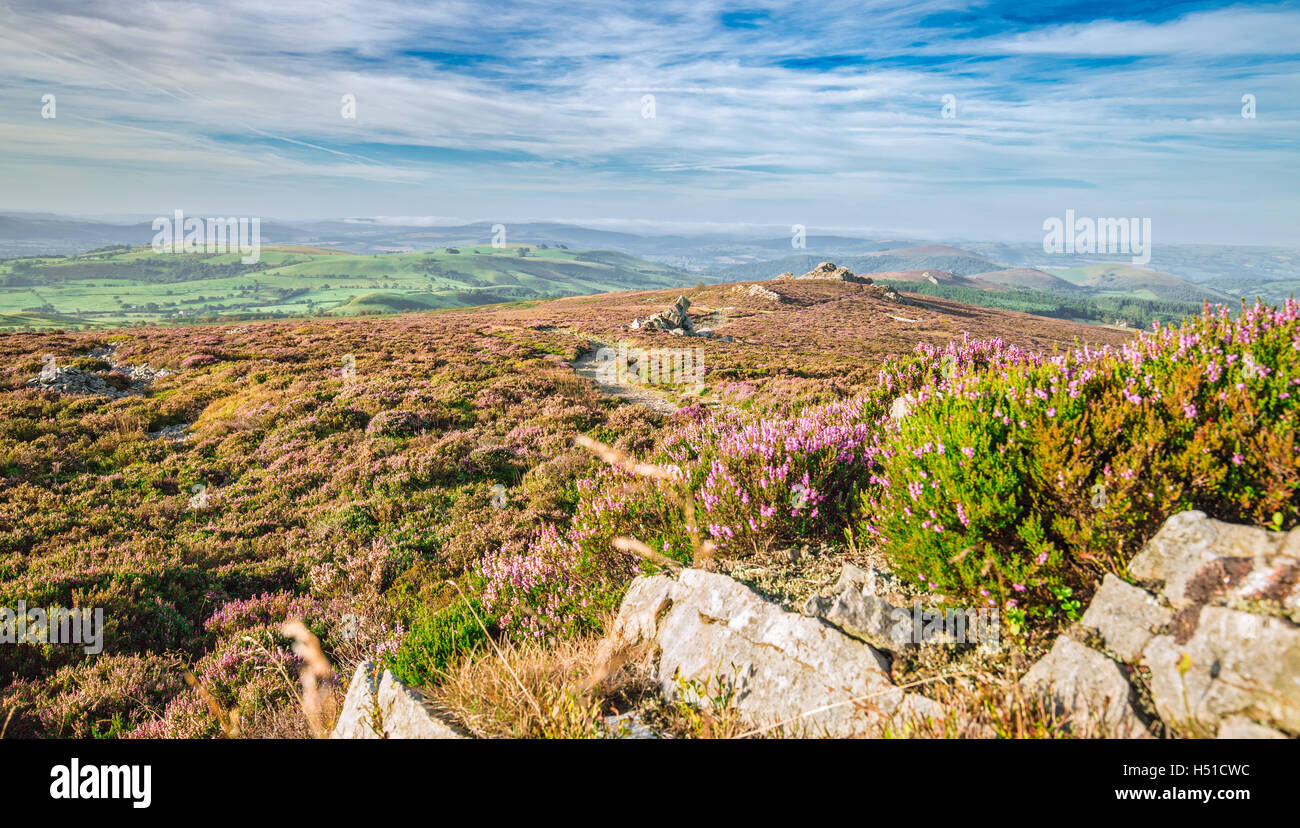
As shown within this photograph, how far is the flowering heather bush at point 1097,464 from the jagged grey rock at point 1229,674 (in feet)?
2.15

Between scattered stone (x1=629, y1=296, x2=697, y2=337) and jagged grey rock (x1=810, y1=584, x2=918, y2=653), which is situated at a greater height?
scattered stone (x1=629, y1=296, x2=697, y2=337)

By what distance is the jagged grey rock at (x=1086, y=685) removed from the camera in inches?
91.6

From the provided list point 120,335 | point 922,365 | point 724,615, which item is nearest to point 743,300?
point 120,335

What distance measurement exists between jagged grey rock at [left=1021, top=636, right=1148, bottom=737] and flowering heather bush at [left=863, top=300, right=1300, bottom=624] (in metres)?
0.45

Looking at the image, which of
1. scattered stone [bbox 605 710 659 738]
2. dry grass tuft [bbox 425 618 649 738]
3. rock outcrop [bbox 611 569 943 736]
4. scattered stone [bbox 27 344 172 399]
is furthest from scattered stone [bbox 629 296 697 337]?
scattered stone [bbox 605 710 659 738]

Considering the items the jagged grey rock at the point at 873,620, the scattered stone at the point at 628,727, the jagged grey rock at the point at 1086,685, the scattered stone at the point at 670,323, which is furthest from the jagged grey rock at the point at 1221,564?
the scattered stone at the point at 670,323

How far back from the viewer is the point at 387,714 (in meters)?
3.49

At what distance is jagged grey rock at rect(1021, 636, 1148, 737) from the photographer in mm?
2326

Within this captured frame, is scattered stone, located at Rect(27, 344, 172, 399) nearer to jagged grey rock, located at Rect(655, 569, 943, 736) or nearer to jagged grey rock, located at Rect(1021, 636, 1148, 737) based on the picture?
jagged grey rock, located at Rect(655, 569, 943, 736)

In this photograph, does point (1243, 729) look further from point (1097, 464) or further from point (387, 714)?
point (387, 714)

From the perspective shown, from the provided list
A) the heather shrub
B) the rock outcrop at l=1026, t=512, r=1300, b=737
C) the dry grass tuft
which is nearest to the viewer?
the rock outcrop at l=1026, t=512, r=1300, b=737

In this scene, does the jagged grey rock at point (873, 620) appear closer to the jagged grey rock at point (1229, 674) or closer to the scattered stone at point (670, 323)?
the jagged grey rock at point (1229, 674)

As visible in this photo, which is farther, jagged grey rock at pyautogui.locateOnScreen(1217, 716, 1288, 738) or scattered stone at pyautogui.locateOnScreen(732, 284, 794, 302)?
scattered stone at pyautogui.locateOnScreen(732, 284, 794, 302)
